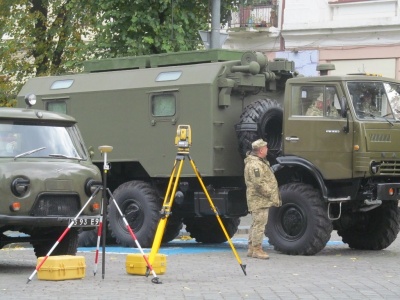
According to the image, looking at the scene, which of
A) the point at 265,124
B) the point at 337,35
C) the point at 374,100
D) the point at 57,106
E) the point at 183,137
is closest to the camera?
the point at 183,137

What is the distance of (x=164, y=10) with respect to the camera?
27.9 m

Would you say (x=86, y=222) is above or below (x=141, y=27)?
below

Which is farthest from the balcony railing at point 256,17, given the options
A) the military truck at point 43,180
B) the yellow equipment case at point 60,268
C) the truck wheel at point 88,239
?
the yellow equipment case at point 60,268

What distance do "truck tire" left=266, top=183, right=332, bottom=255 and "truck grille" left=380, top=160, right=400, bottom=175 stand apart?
3.43ft

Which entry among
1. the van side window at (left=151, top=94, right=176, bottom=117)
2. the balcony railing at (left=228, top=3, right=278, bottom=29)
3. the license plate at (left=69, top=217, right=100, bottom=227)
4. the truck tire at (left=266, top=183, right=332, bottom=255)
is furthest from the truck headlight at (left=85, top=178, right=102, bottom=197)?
the balcony railing at (left=228, top=3, right=278, bottom=29)

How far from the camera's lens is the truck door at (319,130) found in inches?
738

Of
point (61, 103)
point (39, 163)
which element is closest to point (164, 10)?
point (61, 103)

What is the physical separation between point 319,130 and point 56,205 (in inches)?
206

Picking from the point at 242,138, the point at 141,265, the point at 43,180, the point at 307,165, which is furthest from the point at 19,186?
the point at 307,165

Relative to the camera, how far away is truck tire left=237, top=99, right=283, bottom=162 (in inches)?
769

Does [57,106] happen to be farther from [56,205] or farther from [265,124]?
[56,205]

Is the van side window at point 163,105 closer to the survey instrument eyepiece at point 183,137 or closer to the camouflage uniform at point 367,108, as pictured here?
the camouflage uniform at point 367,108

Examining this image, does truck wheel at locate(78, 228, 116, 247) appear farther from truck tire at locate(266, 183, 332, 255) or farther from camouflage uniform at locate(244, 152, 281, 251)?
camouflage uniform at locate(244, 152, 281, 251)

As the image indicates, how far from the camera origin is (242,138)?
19547mm
